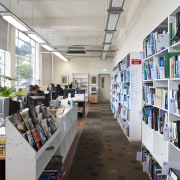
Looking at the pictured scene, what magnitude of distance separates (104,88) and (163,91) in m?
14.3

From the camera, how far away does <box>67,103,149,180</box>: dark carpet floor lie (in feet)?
11.2

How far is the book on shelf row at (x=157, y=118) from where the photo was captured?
8.70 ft

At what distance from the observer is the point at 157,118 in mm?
2871

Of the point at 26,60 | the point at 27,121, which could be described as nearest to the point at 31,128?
the point at 27,121

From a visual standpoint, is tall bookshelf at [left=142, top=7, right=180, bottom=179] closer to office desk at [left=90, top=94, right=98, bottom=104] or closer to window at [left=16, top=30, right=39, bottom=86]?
window at [left=16, top=30, right=39, bottom=86]

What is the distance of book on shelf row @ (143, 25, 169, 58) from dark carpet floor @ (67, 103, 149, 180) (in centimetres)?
209

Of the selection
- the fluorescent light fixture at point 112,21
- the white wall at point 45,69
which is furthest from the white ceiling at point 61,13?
the white wall at point 45,69

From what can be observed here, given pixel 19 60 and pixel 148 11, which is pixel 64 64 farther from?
pixel 148 11

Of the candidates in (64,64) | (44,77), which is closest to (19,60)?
(44,77)

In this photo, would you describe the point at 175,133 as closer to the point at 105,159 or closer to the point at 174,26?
the point at 174,26

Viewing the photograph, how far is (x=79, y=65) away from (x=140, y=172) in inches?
525

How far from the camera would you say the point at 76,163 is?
3922mm

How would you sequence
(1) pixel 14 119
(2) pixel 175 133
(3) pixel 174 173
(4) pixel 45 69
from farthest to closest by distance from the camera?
(4) pixel 45 69 → (2) pixel 175 133 → (1) pixel 14 119 → (3) pixel 174 173

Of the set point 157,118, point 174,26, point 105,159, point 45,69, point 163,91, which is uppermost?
point 45,69
